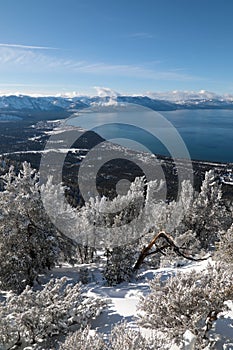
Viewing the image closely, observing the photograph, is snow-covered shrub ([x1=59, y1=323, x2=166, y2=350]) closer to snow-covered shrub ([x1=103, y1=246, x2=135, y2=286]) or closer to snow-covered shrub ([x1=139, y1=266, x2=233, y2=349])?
snow-covered shrub ([x1=139, y1=266, x2=233, y2=349])

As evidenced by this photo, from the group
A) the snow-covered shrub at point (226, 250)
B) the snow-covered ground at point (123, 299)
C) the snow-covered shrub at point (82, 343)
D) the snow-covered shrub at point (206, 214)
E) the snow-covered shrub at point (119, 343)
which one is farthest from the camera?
the snow-covered shrub at point (206, 214)

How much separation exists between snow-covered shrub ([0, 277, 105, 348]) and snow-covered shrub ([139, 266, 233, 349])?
2.32m

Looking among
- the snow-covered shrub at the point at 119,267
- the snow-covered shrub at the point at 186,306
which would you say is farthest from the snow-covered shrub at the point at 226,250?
the snow-covered shrub at the point at 119,267

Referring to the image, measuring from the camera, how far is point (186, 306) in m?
7.37

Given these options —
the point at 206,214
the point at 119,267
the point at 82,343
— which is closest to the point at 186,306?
the point at 82,343

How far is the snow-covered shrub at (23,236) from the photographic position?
565 inches

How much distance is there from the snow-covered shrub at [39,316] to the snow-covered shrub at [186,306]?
2.32 metres

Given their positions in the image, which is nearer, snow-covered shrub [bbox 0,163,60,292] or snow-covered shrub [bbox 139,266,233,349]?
snow-covered shrub [bbox 139,266,233,349]

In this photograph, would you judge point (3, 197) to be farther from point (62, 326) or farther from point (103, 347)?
point (103, 347)

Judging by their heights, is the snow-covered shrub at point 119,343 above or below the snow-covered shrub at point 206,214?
above

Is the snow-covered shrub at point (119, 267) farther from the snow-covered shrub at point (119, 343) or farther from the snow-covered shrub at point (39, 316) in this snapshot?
the snow-covered shrub at point (119, 343)

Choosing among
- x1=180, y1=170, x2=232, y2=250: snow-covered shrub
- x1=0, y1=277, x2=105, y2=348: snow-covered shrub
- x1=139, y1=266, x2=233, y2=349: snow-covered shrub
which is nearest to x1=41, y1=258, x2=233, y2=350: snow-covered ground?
x1=139, y1=266, x2=233, y2=349: snow-covered shrub

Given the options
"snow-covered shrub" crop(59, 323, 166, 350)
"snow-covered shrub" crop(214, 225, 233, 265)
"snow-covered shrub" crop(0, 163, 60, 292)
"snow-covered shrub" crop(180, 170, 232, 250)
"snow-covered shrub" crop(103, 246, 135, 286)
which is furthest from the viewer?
"snow-covered shrub" crop(180, 170, 232, 250)

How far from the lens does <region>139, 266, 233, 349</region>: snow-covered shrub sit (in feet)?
23.3
